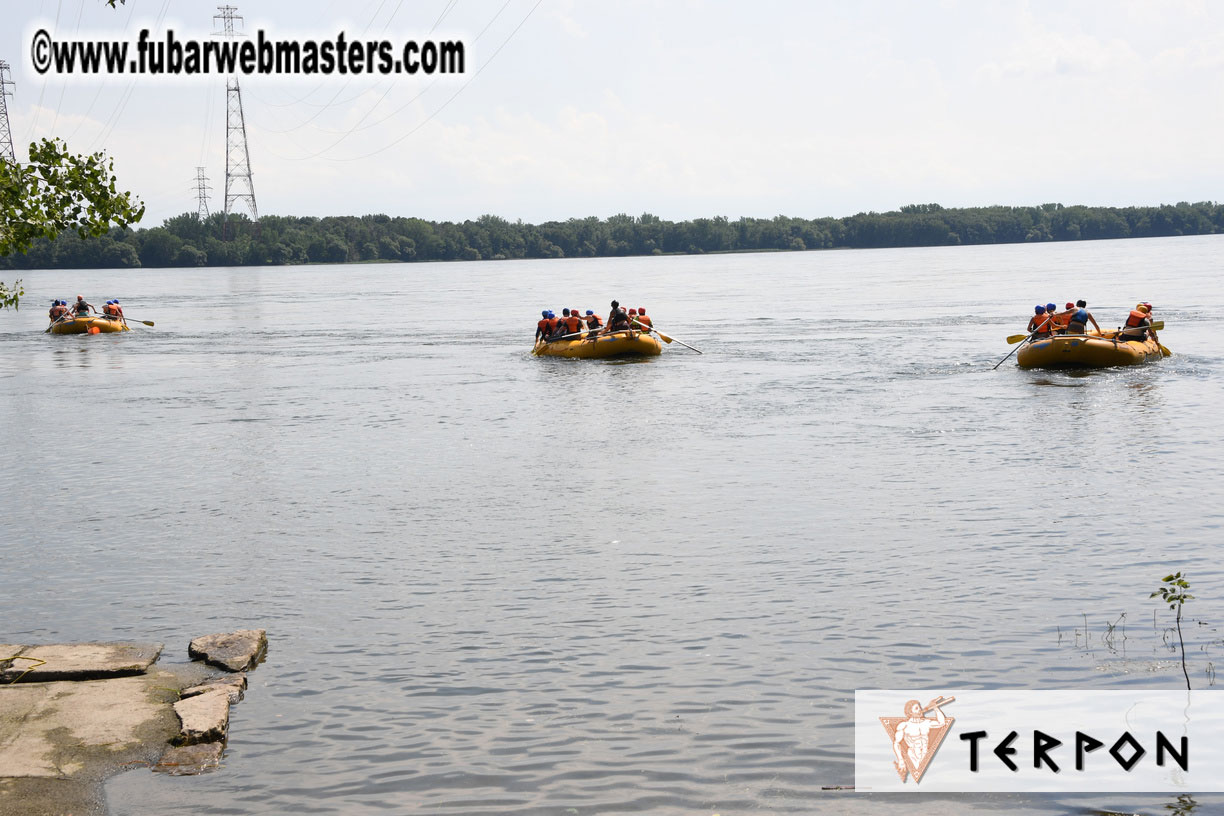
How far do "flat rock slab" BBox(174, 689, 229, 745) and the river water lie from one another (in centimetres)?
19

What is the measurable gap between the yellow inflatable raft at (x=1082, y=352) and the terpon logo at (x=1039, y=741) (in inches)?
865

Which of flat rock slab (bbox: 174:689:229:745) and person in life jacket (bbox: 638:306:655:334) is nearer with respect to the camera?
flat rock slab (bbox: 174:689:229:745)

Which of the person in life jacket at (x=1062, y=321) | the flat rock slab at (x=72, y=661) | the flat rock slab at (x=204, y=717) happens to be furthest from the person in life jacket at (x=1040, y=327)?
the flat rock slab at (x=204, y=717)

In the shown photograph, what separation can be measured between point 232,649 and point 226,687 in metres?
0.98

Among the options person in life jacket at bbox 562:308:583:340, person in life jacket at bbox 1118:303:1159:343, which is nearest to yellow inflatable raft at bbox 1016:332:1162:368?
person in life jacket at bbox 1118:303:1159:343

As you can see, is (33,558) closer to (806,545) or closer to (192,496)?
(192,496)

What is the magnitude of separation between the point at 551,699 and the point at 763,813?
2386 millimetres

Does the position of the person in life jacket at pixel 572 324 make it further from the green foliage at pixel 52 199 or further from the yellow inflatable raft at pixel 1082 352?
the green foliage at pixel 52 199

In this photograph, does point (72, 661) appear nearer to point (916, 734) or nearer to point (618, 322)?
point (916, 734)

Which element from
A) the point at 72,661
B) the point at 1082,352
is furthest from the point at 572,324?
the point at 72,661

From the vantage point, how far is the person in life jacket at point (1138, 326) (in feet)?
99.9

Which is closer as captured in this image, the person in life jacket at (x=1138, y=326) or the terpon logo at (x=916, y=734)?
the terpon logo at (x=916, y=734)

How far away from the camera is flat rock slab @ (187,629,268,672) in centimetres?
983

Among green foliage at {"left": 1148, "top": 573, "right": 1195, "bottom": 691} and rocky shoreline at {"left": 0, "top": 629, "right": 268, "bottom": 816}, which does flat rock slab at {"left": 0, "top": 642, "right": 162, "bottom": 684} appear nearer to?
rocky shoreline at {"left": 0, "top": 629, "right": 268, "bottom": 816}
